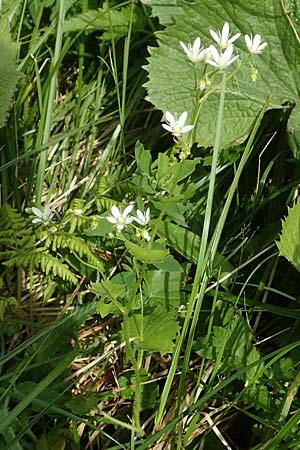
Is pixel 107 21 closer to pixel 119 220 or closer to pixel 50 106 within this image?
pixel 50 106

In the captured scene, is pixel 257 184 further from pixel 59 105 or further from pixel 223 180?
pixel 59 105

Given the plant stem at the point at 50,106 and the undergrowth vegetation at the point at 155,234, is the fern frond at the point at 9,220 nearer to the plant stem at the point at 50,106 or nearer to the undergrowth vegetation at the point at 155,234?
the undergrowth vegetation at the point at 155,234

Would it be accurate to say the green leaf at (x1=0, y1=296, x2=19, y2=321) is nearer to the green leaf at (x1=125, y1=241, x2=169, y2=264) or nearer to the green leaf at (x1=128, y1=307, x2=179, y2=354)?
the green leaf at (x1=128, y1=307, x2=179, y2=354)

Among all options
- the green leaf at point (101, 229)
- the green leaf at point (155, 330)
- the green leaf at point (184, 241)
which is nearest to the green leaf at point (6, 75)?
the green leaf at point (101, 229)

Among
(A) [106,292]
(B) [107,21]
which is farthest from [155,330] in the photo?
(B) [107,21]

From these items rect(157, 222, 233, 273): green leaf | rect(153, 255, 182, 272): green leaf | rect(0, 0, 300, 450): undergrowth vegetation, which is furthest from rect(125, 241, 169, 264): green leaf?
rect(157, 222, 233, 273): green leaf

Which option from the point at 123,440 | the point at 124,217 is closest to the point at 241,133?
the point at 124,217

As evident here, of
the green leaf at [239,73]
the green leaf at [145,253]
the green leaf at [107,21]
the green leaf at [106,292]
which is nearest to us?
the green leaf at [145,253]
